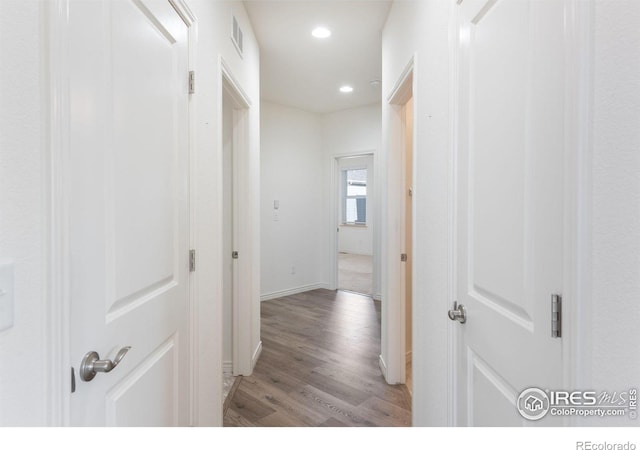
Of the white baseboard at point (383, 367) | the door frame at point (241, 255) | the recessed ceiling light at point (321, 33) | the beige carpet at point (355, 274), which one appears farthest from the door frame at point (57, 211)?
the beige carpet at point (355, 274)

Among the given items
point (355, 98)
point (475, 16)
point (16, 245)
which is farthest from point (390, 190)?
point (355, 98)

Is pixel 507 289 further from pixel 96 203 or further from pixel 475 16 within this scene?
pixel 96 203

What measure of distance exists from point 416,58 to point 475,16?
2.19 ft

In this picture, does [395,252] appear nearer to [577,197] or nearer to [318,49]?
[577,197]

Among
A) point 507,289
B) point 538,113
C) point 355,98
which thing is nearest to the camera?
point 538,113

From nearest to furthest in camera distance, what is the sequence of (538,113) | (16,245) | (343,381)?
(16,245) < (538,113) < (343,381)

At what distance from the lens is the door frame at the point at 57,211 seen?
2.17ft

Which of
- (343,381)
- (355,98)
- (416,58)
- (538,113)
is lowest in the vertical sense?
(343,381)

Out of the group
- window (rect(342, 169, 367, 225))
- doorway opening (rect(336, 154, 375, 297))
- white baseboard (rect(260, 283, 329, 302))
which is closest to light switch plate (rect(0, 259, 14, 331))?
white baseboard (rect(260, 283, 329, 302))

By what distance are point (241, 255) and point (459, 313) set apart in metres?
1.83

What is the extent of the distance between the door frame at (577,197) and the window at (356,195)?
8.67m

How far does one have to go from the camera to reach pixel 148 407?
1.08 m

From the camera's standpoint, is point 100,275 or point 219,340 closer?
point 100,275

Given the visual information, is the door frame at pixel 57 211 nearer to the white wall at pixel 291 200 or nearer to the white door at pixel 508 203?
the white door at pixel 508 203
